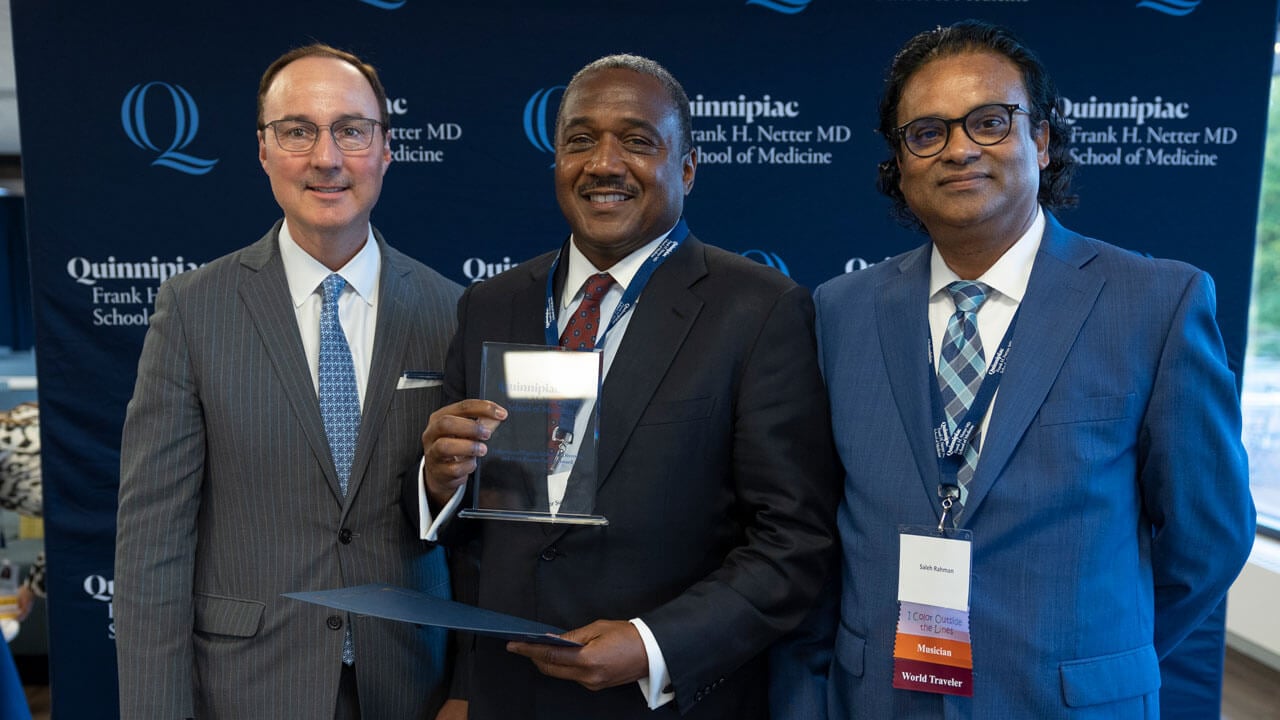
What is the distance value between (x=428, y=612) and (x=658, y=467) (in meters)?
0.50

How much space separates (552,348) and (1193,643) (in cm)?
350

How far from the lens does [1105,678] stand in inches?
61.1

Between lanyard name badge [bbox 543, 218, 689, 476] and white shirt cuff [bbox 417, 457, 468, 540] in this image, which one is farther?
white shirt cuff [bbox 417, 457, 468, 540]

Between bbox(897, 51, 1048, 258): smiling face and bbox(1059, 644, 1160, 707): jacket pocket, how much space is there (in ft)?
2.58

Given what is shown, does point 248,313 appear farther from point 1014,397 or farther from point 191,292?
point 1014,397

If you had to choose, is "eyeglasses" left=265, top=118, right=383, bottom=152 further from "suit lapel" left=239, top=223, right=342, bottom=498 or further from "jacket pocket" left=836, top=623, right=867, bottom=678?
"jacket pocket" left=836, top=623, right=867, bottom=678

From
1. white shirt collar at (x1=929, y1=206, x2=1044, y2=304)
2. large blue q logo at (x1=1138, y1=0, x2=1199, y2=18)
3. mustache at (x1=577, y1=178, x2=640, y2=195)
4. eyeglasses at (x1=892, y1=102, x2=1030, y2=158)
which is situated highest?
large blue q logo at (x1=1138, y1=0, x2=1199, y2=18)

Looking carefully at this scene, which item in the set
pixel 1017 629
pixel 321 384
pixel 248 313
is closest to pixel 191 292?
pixel 248 313

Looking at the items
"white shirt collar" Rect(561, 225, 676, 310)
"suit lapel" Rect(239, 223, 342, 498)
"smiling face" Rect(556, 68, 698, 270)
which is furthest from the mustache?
"suit lapel" Rect(239, 223, 342, 498)

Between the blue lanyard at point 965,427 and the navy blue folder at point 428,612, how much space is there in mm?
758

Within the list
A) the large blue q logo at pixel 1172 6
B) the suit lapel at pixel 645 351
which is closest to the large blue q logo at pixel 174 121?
the suit lapel at pixel 645 351

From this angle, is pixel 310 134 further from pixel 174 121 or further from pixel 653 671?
pixel 174 121

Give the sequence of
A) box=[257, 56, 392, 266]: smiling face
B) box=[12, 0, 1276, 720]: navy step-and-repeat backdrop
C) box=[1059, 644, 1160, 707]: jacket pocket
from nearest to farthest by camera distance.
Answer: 1. box=[1059, 644, 1160, 707]: jacket pocket
2. box=[257, 56, 392, 266]: smiling face
3. box=[12, 0, 1276, 720]: navy step-and-repeat backdrop

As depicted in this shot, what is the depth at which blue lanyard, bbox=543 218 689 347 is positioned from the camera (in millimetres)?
1793
